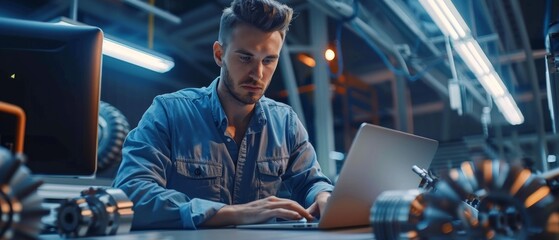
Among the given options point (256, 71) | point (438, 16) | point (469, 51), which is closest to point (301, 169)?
point (256, 71)

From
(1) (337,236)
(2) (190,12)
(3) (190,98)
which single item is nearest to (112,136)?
(3) (190,98)

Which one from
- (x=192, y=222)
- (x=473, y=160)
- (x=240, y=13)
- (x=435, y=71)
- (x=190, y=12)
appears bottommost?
(x=192, y=222)

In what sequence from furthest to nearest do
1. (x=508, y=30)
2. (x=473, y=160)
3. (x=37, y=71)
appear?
(x=508, y=30) → (x=37, y=71) → (x=473, y=160)

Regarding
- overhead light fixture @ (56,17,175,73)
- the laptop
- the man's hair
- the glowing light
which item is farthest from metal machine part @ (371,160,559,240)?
the glowing light

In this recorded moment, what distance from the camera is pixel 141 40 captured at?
5.73 m

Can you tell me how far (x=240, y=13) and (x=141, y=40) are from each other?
14.6ft

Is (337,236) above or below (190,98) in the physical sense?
below

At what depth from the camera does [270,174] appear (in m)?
1.60

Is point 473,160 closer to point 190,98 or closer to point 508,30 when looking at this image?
point 190,98

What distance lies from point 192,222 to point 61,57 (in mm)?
433

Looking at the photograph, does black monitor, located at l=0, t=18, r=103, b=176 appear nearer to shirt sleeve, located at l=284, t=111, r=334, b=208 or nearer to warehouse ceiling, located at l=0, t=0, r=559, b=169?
shirt sleeve, located at l=284, t=111, r=334, b=208

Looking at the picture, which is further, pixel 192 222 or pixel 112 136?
pixel 112 136

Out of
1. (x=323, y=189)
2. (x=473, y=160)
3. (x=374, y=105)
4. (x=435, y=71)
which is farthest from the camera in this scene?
(x=374, y=105)

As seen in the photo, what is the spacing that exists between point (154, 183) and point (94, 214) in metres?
0.45
